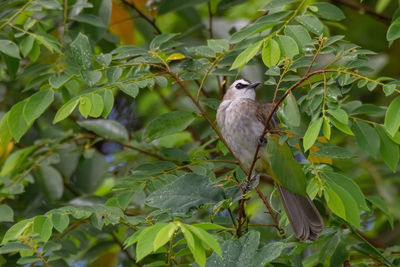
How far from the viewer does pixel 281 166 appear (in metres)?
2.16

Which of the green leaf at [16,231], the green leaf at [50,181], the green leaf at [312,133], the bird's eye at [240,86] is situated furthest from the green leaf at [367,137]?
the green leaf at [50,181]

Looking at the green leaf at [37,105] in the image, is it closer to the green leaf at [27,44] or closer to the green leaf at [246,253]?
the green leaf at [27,44]

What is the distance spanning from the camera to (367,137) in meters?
2.54

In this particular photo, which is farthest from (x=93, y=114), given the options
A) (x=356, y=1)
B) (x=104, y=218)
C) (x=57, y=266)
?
(x=356, y=1)

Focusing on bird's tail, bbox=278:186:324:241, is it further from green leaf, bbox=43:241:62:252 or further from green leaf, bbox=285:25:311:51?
green leaf, bbox=43:241:62:252

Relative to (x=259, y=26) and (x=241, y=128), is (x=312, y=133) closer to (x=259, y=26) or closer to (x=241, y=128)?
(x=259, y=26)

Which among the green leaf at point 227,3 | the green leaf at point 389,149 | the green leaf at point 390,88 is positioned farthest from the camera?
the green leaf at point 227,3

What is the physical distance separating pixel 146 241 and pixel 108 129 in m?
1.68

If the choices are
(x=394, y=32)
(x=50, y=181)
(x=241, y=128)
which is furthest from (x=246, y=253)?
(x=50, y=181)

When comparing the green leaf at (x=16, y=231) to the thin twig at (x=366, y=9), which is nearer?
the green leaf at (x=16, y=231)

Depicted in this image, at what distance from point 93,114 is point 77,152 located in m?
1.30

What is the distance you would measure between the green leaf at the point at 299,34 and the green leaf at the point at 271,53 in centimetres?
10

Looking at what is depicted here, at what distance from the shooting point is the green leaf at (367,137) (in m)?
2.50

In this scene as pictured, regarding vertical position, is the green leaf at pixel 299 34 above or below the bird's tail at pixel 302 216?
above
